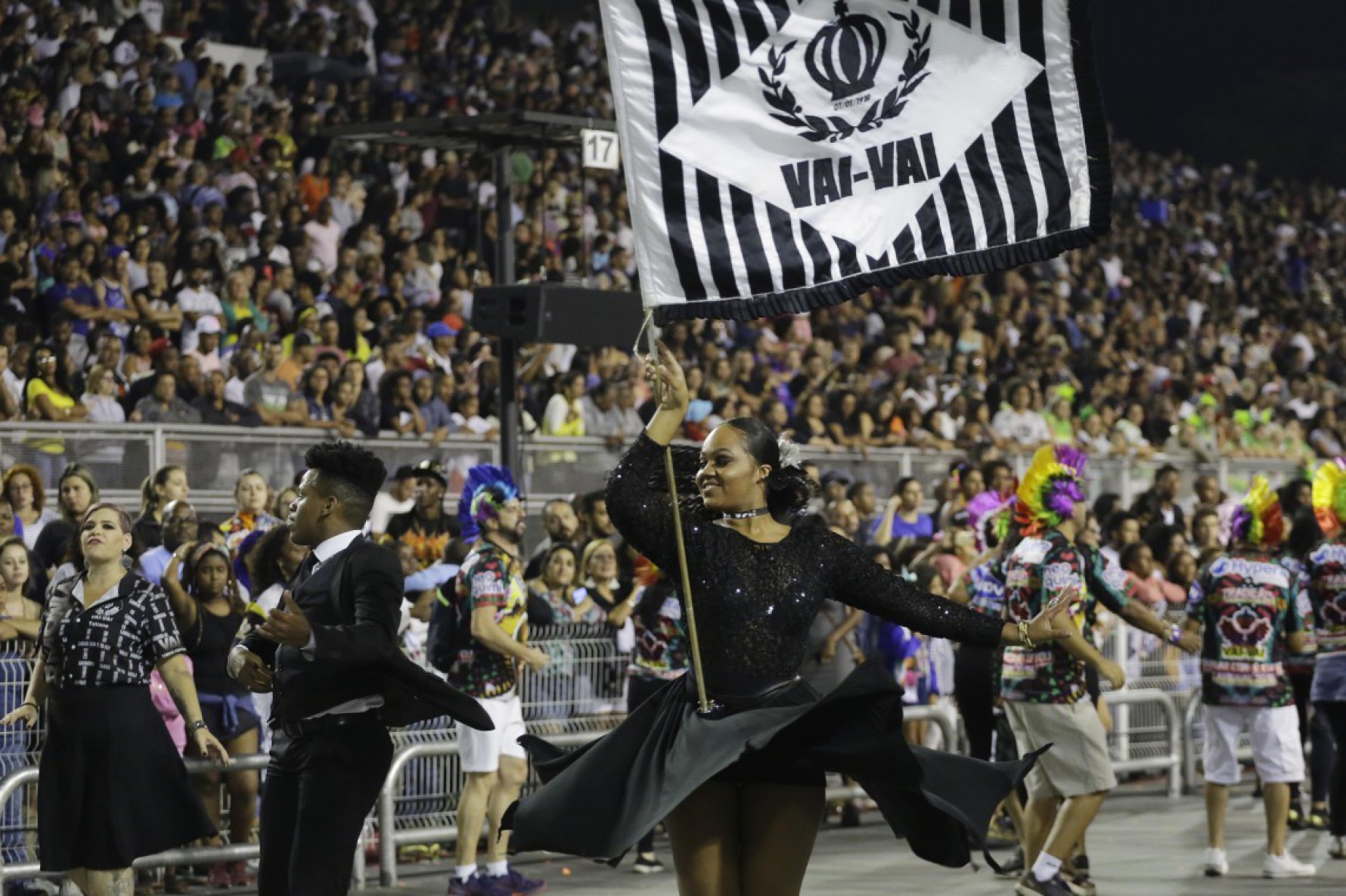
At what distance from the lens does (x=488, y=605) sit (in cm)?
1005

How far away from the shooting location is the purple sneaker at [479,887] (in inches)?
395

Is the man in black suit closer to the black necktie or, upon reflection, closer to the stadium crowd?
the black necktie

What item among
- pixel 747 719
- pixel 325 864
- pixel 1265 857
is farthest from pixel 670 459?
pixel 1265 857

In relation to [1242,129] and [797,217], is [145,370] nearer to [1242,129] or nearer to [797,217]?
[797,217]

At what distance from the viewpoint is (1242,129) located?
38844 mm

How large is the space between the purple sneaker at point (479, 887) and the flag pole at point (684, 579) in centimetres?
452

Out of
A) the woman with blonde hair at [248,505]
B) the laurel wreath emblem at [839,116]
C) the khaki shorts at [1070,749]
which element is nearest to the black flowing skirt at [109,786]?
the woman with blonde hair at [248,505]

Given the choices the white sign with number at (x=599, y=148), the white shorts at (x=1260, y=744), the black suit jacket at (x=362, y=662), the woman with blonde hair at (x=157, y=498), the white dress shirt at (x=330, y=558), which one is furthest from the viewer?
the white sign with number at (x=599, y=148)

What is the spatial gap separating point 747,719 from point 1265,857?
6462 mm

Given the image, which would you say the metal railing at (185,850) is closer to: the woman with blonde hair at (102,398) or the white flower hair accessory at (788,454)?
the woman with blonde hair at (102,398)

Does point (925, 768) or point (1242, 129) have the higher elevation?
point (1242, 129)

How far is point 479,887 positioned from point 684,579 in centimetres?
467

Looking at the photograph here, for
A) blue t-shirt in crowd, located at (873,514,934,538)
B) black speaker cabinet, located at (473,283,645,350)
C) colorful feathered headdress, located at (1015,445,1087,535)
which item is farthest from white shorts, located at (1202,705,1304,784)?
blue t-shirt in crowd, located at (873,514,934,538)

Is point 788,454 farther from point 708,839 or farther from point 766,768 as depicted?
point 708,839
